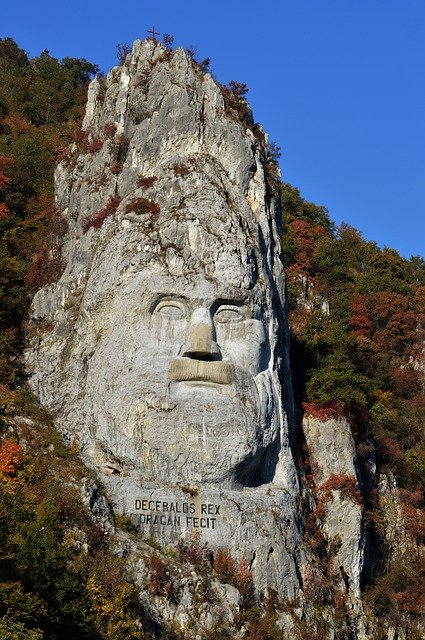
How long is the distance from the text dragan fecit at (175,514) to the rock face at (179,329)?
31 millimetres

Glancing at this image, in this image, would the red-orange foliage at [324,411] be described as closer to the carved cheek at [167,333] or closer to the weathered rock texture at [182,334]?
the weathered rock texture at [182,334]

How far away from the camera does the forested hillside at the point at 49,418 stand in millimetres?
23109

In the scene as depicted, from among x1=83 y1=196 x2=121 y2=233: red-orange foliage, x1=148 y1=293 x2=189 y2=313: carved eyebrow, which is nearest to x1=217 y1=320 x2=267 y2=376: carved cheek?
x1=148 y1=293 x2=189 y2=313: carved eyebrow

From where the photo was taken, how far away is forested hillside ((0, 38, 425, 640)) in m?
23.1

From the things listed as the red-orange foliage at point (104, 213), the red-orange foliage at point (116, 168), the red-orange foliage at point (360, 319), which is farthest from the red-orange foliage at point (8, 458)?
the red-orange foliage at point (360, 319)

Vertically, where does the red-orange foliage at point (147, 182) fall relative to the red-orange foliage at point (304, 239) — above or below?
below

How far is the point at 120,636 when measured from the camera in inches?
920

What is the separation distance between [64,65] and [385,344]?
108ft

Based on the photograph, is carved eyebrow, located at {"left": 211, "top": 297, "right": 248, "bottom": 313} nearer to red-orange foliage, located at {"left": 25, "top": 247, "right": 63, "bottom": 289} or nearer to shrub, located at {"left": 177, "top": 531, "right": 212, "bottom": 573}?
shrub, located at {"left": 177, "top": 531, "right": 212, "bottom": 573}

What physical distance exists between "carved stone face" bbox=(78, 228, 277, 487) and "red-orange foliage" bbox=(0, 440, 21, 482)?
2.60 m

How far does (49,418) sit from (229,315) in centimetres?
648

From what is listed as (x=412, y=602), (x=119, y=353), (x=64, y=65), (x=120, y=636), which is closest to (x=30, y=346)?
(x=119, y=353)

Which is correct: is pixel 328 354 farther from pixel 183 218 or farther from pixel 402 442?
pixel 183 218

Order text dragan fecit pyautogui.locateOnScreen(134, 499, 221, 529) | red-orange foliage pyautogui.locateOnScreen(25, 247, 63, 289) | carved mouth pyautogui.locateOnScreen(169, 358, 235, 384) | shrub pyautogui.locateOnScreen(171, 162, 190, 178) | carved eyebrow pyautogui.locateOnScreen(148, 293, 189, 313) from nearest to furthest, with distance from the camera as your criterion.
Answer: text dragan fecit pyautogui.locateOnScreen(134, 499, 221, 529)
carved mouth pyautogui.locateOnScreen(169, 358, 235, 384)
carved eyebrow pyautogui.locateOnScreen(148, 293, 189, 313)
shrub pyautogui.locateOnScreen(171, 162, 190, 178)
red-orange foliage pyautogui.locateOnScreen(25, 247, 63, 289)
